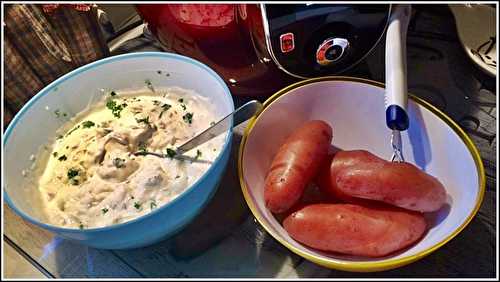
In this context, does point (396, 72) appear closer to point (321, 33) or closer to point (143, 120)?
point (321, 33)


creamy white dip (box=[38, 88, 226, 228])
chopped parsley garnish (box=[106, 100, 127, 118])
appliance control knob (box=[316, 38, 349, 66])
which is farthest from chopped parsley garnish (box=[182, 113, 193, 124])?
appliance control knob (box=[316, 38, 349, 66])

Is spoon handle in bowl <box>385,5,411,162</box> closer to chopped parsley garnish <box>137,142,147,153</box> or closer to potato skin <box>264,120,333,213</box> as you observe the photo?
potato skin <box>264,120,333,213</box>

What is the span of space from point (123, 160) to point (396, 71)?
37cm

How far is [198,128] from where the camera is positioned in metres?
0.71

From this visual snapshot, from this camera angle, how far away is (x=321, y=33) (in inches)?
24.8

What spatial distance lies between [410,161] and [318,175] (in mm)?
135

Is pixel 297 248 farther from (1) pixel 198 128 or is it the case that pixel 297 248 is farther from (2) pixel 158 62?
(2) pixel 158 62

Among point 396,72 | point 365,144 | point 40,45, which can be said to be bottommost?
point 365,144

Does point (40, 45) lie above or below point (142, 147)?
above

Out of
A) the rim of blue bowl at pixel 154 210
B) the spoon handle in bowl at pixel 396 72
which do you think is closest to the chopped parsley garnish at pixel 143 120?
the rim of blue bowl at pixel 154 210

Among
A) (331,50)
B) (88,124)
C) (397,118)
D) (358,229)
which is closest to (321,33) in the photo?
(331,50)

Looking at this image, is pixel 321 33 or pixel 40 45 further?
pixel 40 45

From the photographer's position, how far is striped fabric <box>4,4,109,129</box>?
0.74 m

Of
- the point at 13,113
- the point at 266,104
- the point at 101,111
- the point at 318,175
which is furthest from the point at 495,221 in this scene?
the point at 13,113
